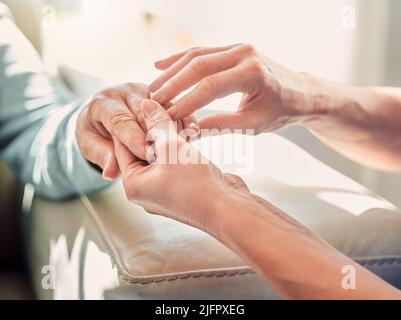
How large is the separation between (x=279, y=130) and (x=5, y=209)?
1.44 ft

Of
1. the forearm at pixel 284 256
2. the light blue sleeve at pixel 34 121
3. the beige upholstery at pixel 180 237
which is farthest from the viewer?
the light blue sleeve at pixel 34 121

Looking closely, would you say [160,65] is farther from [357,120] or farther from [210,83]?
[357,120]

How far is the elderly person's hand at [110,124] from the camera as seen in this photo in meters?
0.71

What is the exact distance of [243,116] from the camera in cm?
73

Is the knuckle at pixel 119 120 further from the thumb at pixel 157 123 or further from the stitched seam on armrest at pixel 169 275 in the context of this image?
the stitched seam on armrest at pixel 169 275

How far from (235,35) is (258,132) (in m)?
0.15

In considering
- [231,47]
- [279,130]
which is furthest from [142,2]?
[279,130]

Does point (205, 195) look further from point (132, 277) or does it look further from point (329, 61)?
point (329, 61)

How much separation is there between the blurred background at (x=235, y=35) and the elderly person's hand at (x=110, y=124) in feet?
0.10

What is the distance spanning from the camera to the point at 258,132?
75 centimetres

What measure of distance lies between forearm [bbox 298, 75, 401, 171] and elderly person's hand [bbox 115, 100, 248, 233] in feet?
0.59

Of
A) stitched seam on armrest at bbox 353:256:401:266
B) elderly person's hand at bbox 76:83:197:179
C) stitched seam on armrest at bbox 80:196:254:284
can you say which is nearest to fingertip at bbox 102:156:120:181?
elderly person's hand at bbox 76:83:197:179

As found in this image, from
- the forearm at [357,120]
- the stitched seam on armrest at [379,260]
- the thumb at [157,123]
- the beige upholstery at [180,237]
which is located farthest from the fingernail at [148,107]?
the stitched seam on armrest at [379,260]

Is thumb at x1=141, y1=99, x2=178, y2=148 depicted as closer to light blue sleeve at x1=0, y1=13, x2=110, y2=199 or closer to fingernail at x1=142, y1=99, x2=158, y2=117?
fingernail at x1=142, y1=99, x2=158, y2=117
